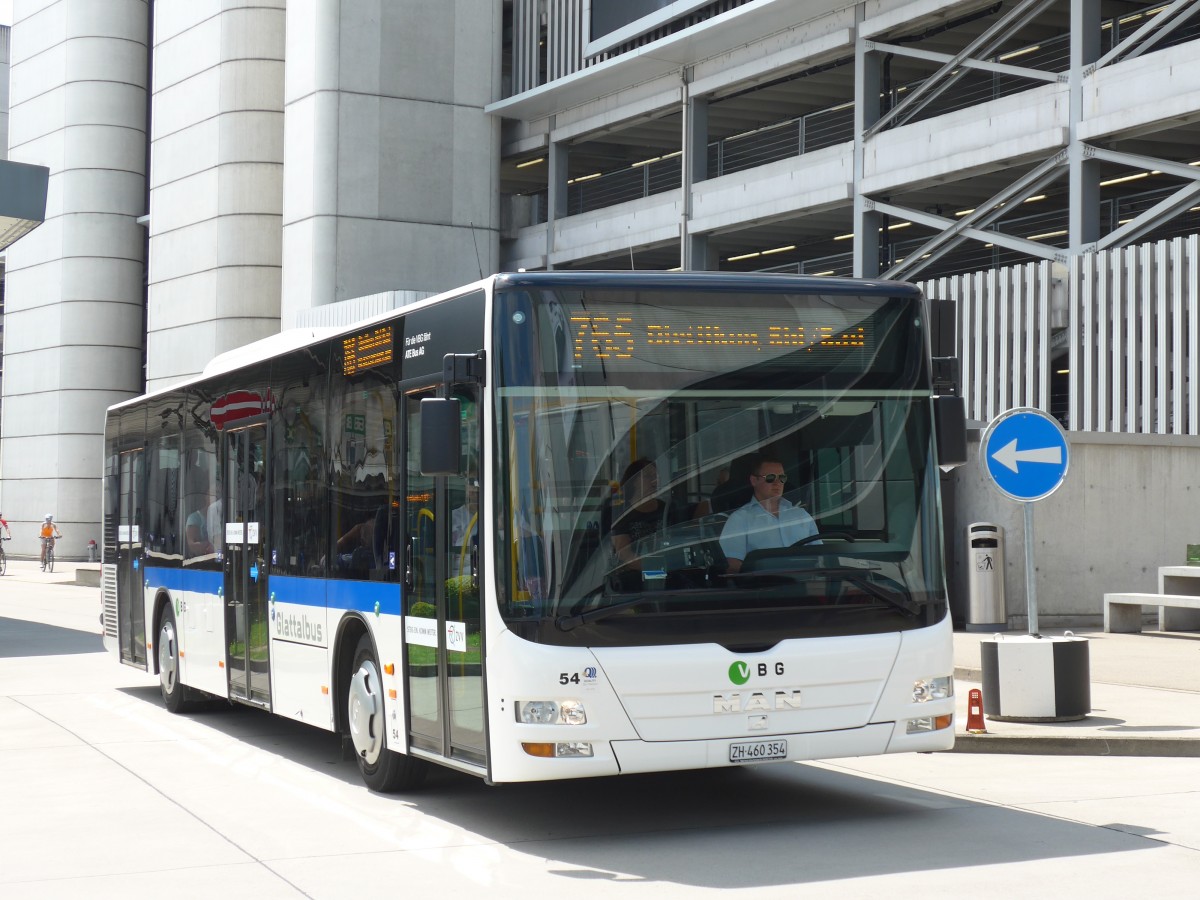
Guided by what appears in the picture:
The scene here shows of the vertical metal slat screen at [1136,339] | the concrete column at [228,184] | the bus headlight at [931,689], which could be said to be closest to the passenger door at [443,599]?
the bus headlight at [931,689]

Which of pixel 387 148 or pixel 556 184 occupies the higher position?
pixel 387 148

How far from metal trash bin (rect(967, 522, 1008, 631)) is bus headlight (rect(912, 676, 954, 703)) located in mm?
12254

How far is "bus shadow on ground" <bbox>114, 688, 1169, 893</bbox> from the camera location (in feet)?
25.2

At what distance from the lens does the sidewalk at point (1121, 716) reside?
1145 cm

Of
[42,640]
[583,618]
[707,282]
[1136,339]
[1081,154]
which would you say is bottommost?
[42,640]

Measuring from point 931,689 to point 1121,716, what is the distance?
4.42m

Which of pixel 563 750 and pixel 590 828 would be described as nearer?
pixel 563 750

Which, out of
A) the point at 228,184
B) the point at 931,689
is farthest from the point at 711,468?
the point at 228,184

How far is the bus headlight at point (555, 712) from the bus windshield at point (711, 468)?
311 millimetres

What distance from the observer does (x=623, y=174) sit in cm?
4175

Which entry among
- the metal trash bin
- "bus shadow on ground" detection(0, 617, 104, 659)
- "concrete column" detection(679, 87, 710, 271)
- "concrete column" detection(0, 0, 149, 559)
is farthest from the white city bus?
"concrete column" detection(0, 0, 149, 559)

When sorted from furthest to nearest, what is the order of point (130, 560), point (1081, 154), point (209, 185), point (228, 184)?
point (209, 185)
point (228, 184)
point (1081, 154)
point (130, 560)

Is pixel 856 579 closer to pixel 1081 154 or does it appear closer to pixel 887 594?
pixel 887 594

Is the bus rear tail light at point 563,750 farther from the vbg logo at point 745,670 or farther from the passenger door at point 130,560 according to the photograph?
the passenger door at point 130,560
